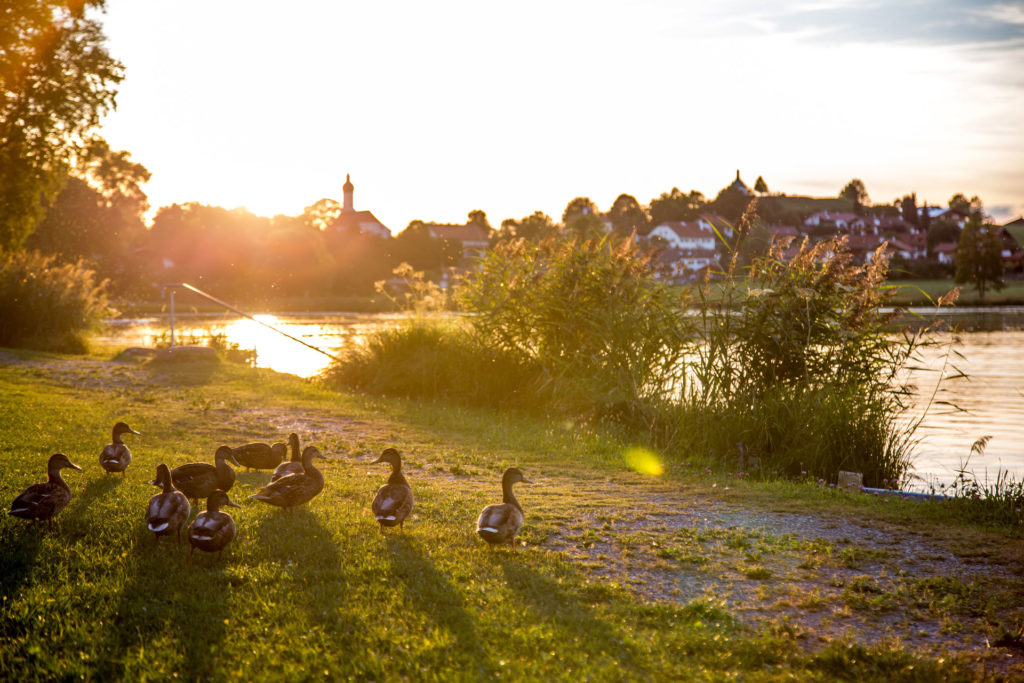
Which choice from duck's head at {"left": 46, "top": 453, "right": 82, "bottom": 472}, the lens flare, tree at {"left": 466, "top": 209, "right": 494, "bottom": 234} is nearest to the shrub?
the lens flare

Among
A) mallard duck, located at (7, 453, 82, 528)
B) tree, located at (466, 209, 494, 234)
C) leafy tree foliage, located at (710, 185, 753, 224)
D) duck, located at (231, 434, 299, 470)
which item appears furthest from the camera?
tree, located at (466, 209, 494, 234)

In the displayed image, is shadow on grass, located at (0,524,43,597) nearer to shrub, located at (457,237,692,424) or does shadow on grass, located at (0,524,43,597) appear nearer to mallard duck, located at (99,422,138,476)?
mallard duck, located at (99,422,138,476)

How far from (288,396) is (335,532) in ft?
36.6

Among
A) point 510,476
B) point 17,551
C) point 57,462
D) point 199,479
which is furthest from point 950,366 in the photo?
point 17,551

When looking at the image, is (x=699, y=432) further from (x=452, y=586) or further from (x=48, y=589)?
(x=48, y=589)

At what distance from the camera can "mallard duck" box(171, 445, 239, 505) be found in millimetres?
8328

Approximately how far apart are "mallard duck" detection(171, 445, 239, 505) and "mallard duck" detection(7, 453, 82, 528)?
1.02 metres

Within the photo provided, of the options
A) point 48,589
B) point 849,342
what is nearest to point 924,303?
point 849,342

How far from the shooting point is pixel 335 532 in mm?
7527

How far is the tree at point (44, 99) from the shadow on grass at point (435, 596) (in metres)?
28.7

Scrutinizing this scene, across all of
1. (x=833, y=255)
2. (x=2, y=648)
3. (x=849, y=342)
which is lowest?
(x=2, y=648)

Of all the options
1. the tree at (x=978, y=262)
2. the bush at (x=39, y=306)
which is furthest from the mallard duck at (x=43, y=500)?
the tree at (x=978, y=262)

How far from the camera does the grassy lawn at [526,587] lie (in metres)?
5.05

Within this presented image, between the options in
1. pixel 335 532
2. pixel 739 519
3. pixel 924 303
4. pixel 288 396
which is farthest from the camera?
pixel 924 303
